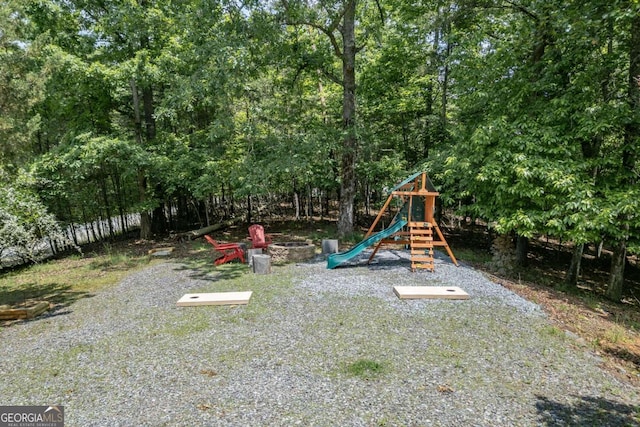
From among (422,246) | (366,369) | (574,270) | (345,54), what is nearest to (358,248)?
(422,246)

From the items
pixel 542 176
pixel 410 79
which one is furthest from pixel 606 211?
pixel 410 79

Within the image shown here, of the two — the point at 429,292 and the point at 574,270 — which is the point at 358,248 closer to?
the point at 429,292

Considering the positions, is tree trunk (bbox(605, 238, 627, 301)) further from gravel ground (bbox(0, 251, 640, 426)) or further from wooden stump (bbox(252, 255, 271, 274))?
wooden stump (bbox(252, 255, 271, 274))

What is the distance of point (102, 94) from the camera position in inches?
492

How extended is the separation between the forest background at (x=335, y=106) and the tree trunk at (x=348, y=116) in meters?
0.07

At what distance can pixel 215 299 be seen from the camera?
233 inches

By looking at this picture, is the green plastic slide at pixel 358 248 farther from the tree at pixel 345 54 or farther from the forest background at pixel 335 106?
the tree at pixel 345 54

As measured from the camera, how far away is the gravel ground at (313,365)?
2.99 m

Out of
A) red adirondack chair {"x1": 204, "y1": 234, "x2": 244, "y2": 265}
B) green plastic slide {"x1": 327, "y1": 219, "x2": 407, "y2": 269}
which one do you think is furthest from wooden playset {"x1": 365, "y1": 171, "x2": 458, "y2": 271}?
red adirondack chair {"x1": 204, "y1": 234, "x2": 244, "y2": 265}

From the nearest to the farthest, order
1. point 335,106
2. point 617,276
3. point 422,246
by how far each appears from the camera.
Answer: point 422,246 → point 617,276 → point 335,106

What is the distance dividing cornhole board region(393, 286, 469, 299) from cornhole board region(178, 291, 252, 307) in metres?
2.92

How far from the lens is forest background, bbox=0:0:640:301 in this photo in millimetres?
7047

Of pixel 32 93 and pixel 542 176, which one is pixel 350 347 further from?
pixel 32 93

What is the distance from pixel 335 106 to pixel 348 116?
394 centimetres
